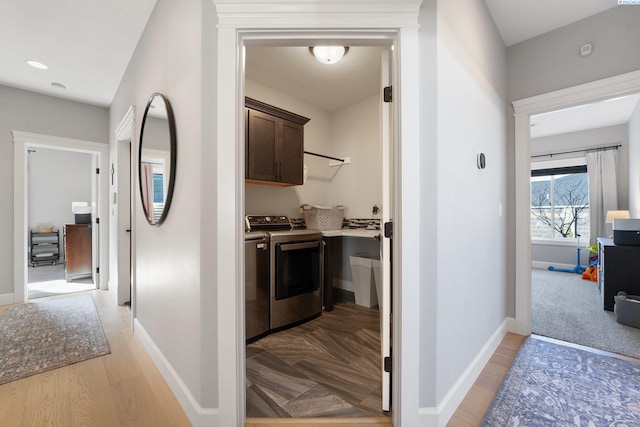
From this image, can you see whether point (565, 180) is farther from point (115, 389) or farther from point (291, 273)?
point (115, 389)

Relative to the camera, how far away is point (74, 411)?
4.95 ft

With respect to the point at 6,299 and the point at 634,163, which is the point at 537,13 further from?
the point at 6,299

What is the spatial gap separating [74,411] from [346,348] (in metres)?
1.77

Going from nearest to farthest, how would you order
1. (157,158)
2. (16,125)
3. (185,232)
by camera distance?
(185,232) < (157,158) < (16,125)

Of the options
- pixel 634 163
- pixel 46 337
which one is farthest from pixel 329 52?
pixel 634 163

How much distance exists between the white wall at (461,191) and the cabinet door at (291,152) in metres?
1.75

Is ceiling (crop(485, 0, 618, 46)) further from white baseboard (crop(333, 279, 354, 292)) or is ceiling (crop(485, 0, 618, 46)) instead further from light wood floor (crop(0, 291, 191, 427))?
light wood floor (crop(0, 291, 191, 427))

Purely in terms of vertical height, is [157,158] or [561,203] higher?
[157,158]

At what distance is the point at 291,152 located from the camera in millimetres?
2922

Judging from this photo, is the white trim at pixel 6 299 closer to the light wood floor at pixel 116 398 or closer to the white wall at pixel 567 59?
the light wood floor at pixel 116 398

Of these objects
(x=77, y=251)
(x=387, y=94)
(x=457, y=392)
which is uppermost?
(x=387, y=94)

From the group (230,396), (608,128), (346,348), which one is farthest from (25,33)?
(608,128)

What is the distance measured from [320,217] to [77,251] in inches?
179

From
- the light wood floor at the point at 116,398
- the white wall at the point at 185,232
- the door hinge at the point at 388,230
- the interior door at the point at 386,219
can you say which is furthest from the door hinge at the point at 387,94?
the light wood floor at the point at 116,398
